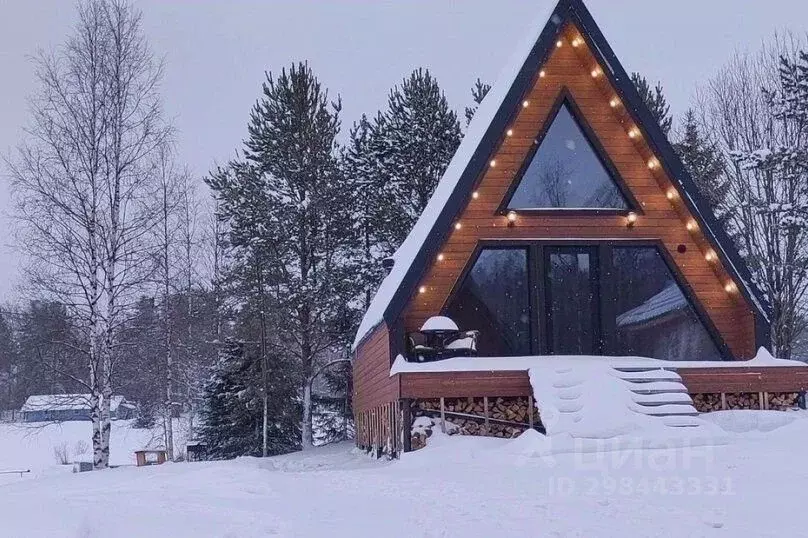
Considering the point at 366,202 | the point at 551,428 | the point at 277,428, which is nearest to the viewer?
the point at 551,428

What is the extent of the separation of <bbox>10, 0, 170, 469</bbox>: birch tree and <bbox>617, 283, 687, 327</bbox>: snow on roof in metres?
8.60

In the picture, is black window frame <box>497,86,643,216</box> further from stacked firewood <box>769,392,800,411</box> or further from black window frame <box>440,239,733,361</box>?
stacked firewood <box>769,392,800,411</box>

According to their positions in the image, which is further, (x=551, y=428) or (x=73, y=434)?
(x=73, y=434)

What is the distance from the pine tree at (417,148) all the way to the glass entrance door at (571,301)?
40.9ft

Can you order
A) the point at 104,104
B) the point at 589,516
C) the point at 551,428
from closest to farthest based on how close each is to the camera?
1. the point at 589,516
2. the point at 551,428
3. the point at 104,104

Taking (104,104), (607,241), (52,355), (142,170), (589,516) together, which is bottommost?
(589,516)

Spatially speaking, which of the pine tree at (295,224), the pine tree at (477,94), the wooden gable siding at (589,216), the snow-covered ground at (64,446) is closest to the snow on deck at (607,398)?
the wooden gable siding at (589,216)

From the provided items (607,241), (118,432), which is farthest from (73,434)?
(607,241)

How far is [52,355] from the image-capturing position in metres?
14.8

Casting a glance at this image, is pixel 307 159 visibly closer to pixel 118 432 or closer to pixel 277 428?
pixel 277 428

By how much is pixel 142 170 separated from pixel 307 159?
392 inches

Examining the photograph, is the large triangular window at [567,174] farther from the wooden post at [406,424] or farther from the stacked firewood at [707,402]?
the wooden post at [406,424]

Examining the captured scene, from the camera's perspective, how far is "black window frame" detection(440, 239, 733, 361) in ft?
41.2

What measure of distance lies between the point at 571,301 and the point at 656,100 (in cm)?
1408
